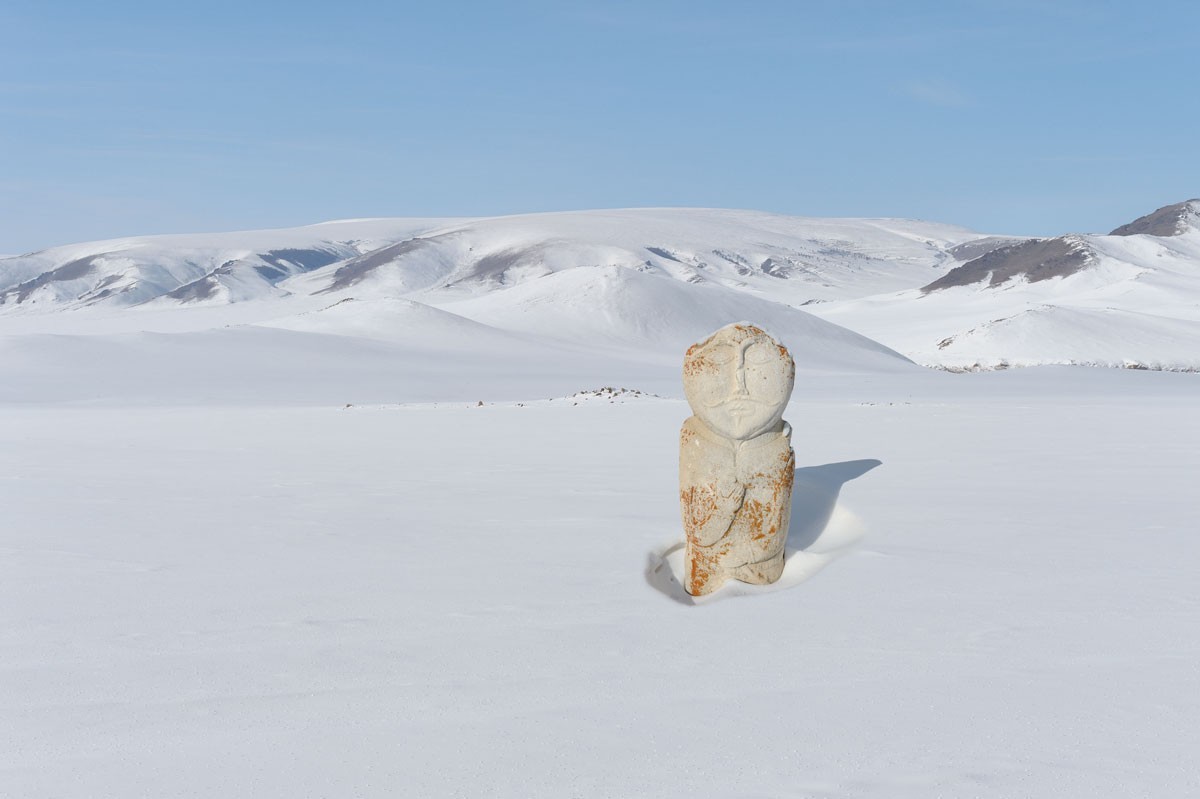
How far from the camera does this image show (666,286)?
144 feet

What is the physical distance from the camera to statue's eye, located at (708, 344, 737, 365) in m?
5.93

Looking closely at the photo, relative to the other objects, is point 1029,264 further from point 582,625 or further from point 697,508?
point 582,625

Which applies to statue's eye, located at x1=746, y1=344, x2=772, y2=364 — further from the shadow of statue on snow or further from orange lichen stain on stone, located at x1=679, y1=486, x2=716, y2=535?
the shadow of statue on snow

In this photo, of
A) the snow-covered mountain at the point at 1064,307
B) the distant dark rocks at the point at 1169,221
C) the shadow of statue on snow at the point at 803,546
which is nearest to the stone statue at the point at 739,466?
the shadow of statue on snow at the point at 803,546

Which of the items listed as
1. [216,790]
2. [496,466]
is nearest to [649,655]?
[216,790]

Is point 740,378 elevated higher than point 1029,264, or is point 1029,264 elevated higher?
point 1029,264

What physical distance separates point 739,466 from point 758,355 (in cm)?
63

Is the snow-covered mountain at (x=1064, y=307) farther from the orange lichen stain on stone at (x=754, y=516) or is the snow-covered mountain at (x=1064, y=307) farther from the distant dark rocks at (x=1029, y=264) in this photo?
the orange lichen stain on stone at (x=754, y=516)

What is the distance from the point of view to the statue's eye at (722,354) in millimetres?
5934

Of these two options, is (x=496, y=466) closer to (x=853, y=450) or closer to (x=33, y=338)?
(x=853, y=450)

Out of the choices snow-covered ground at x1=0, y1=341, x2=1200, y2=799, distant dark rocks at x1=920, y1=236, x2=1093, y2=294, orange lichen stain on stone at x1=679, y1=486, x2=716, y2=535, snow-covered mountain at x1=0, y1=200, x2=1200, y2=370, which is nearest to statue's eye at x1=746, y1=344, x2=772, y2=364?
orange lichen stain on stone at x1=679, y1=486, x2=716, y2=535

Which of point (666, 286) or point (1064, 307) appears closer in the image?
point (666, 286)

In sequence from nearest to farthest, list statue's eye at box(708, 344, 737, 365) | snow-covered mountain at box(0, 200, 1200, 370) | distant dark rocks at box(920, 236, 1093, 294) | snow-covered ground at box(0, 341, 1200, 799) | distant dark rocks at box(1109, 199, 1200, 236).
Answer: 1. snow-covered ground at box(0, 341, 1200, 799)
2. statue's eye at box(708, 344, 737, 365)
3. snow-covered mountain at box(0, 200, 1200, 370)
4. distant dark rocks at box(920, 236, 1093, 294)
5. distant dark rocks at box(1109, 199, 1200, 236)

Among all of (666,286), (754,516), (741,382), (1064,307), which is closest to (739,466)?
(754,516)
